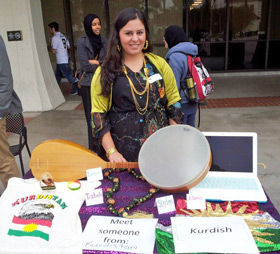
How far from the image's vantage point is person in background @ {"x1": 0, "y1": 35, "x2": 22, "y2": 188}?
2.34 metres

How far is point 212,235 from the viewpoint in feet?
3.65

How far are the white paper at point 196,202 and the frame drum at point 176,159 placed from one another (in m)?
0.05

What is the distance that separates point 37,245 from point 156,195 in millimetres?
584

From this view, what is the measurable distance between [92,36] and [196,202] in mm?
2695

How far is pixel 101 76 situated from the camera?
1.72 m

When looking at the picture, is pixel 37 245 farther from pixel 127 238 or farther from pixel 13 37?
pixel 13 37

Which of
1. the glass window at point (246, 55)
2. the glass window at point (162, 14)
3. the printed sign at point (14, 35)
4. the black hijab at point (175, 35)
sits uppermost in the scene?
the glass window at point (162, 14)

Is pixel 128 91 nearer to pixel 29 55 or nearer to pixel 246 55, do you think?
pixel 29 55

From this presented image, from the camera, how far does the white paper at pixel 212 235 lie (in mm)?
1057

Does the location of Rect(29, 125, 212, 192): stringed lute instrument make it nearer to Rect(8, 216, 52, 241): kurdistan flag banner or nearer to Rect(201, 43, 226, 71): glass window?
Rect(8, 216, 52, 241): kurdistan flag banner

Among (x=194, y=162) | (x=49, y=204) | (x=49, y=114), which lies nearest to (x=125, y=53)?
(x=194, y=162)

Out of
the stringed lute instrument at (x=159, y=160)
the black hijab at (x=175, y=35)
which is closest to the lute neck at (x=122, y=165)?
the stringed lute instrument at (x=159, y=160)

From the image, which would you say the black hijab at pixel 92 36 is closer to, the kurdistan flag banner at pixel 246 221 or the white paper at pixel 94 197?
the white paper at pixel 94 197

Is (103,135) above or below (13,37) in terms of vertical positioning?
below
